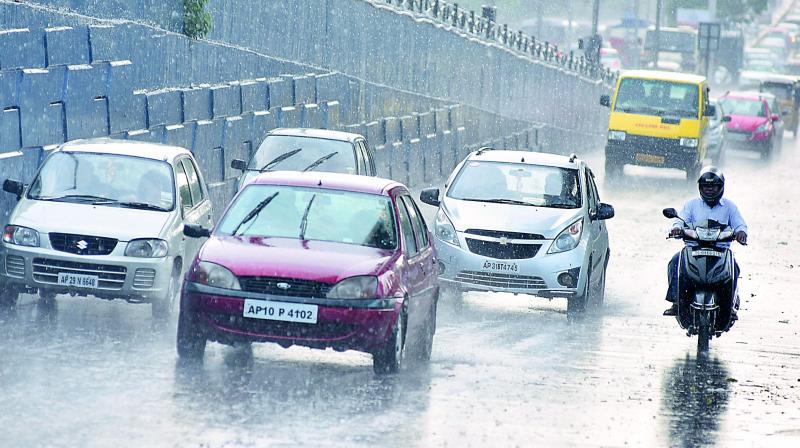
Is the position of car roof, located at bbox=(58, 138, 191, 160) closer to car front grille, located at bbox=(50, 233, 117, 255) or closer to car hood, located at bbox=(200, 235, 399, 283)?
car front grille, located at bbox=(50, 233, 117, 255)

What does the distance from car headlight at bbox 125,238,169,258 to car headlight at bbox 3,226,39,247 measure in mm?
696

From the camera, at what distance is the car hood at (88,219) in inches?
524

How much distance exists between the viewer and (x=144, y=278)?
13.4m

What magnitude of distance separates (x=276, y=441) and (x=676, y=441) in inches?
89.6

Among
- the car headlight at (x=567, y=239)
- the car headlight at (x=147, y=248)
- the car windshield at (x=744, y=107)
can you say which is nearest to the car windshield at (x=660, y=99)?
the car windshield at (x=744, y=107)

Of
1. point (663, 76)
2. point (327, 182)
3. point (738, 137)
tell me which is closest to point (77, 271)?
point (327, 182)

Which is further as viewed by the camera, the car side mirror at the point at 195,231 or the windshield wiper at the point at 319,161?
the windshield wiper at the point at 319,161

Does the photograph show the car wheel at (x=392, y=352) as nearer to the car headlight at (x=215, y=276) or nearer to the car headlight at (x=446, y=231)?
the car headlight at (x=215, y=276)

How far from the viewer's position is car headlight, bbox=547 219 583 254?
52.4ft

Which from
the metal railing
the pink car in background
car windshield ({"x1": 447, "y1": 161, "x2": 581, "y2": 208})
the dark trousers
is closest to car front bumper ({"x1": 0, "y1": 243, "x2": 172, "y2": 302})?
the dark trousers

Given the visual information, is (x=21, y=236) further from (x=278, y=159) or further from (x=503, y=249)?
(x=278, y=159)

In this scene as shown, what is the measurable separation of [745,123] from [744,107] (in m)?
1.49

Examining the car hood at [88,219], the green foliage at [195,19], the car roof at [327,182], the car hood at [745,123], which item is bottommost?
the car hood at [745,123]

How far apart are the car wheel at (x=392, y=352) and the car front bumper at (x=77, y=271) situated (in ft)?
8.99
